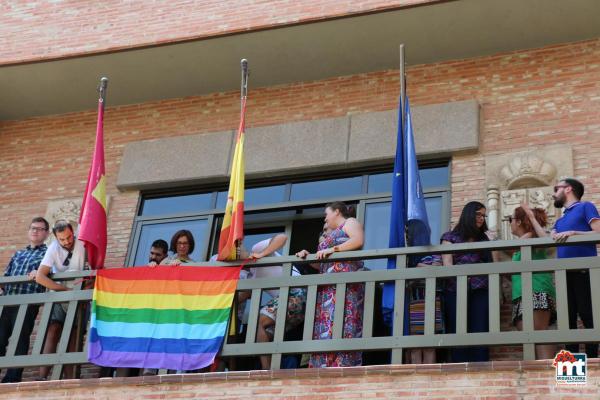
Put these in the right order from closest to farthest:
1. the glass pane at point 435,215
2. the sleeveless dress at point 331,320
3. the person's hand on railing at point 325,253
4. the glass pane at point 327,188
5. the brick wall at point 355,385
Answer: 1. the brick wall at point 355,385
2. the sleeveless dress at point 331,320
3. the person's hand on railing at point 325,253
4. the glass pane at point 435,215
5. the glass pane at point 327,188

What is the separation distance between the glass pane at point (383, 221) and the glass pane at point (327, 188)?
34cm

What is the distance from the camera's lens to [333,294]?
893 centimetres

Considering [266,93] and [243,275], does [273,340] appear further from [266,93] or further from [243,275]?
[266,93]

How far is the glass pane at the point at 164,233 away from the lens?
11.9 meters

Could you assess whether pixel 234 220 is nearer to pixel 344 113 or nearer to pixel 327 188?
pixel 327 188

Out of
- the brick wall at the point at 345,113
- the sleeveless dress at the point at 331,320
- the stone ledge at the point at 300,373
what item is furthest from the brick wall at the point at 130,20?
the stone ledge at the point at 300,373

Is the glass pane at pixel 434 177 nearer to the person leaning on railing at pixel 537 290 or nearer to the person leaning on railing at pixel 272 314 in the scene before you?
the person leaning on railing at pixel 537 290

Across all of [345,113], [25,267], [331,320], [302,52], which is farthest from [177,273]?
[302,52]

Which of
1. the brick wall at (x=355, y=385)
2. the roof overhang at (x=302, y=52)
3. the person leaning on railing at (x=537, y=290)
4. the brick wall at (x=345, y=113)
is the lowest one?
the brick wall at (x=355, y=385)

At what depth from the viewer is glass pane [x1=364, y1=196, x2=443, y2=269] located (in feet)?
35.6

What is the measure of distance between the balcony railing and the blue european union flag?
0.18 metres

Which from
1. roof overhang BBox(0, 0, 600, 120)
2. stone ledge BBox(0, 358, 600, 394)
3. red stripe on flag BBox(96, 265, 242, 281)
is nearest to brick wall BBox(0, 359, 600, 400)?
stone ledge BBox(0, 358, 600, 394)

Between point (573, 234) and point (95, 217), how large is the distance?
4542 mm

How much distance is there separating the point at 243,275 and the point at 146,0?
4173mm
